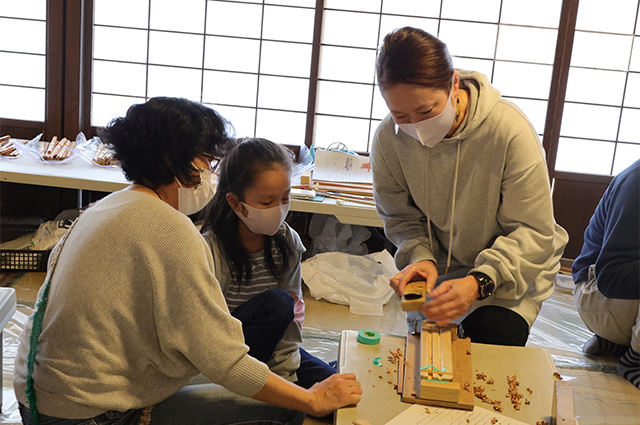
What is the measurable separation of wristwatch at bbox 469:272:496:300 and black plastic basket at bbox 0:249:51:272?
2.43 meters

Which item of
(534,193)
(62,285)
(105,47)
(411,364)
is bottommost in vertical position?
(411,364)

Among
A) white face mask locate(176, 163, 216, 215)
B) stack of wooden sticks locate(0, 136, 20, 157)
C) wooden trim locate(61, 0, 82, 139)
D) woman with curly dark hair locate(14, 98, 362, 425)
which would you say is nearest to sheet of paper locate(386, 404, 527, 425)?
woman with curly dark hair locate(14, 98, 362, 425)

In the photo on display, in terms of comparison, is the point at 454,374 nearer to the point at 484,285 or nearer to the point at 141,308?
the point at 484,285

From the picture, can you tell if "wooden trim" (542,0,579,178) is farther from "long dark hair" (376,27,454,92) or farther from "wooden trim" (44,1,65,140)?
"wooden trim" (44,1,65,140)

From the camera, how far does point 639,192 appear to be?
7.80 ft

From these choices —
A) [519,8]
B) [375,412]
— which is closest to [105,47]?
[519,8]

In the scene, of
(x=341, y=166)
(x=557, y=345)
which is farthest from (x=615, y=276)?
(x=341, y=166)

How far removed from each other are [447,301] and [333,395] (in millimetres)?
440

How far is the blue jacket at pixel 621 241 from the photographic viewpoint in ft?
7.93

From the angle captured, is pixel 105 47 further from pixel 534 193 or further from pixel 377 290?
pixel 534 193

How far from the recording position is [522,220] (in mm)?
1858

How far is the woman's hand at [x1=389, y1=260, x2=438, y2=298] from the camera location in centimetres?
178

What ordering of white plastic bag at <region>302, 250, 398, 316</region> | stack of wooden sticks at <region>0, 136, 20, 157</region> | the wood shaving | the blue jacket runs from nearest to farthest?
the wood shaving
the blue jacket
white plastic bag at <region>302, 250, 398, 316</region>
stack of wooden sticks at <region>0, 136, 20, 157</region>

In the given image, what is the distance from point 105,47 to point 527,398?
3.56 m
